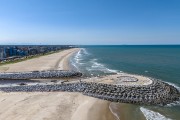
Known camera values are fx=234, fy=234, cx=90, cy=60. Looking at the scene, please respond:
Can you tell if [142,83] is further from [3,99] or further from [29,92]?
[3,99]

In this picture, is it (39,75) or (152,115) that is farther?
(39,75)

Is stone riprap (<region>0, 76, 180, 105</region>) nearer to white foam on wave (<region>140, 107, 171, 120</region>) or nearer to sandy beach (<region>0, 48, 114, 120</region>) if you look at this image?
sandy beach (<region>0, 48, 114, 120</region>)

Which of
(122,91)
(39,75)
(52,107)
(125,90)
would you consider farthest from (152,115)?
(39,75)

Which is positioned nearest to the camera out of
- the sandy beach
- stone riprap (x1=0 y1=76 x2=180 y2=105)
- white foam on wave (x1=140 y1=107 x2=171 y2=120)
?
the sandy beach

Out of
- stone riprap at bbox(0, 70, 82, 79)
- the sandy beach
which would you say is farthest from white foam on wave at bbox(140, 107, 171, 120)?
stone riprap at bbox(0, 70, 82, 79)

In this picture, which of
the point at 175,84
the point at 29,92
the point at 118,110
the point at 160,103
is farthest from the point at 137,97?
the point at 29,92

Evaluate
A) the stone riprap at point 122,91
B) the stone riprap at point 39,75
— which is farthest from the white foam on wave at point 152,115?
the stone riprap at point 39,75

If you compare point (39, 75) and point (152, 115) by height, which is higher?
point (39, 75)

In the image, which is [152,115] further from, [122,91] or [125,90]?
[125,90]

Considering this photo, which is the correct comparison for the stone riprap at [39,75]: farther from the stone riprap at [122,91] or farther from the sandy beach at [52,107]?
the sandy beach at [52,107]
